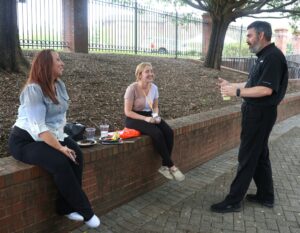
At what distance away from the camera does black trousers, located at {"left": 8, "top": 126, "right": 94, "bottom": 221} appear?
11.1 ft

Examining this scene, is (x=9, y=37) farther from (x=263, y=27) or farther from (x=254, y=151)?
(x=254, y=151)

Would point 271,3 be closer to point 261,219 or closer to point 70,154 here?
point 261,219

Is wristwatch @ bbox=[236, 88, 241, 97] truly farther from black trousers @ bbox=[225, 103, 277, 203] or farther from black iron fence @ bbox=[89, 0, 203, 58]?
black iron fence @ bbox=[89, 0, 203, 58]

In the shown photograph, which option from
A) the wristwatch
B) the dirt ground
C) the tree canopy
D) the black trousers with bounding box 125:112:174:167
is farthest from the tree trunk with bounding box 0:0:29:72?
the tree canopy

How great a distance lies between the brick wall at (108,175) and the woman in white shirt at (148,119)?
14cm

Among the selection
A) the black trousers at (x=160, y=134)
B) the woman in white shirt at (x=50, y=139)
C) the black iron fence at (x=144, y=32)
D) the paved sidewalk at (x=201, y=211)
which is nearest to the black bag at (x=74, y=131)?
the woman in white shirt at (x=50, y=139)

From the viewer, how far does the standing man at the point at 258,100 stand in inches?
162

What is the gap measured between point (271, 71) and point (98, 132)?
2.30 meters

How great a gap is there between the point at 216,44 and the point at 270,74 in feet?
35.0

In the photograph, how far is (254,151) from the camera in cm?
440

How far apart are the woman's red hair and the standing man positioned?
1828 millimetres

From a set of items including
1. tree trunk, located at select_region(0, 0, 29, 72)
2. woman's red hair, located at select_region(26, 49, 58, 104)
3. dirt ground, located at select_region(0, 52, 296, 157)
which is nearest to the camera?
woman's red hair, located at select_region(26, 49, 58, 104)

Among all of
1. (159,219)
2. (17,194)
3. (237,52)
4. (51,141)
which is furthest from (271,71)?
(237,52)

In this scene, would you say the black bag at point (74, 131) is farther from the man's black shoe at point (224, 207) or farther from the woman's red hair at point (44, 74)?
the man's black shoe at point (224, 207)
